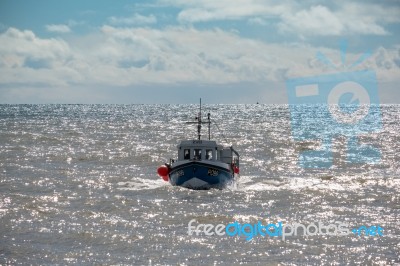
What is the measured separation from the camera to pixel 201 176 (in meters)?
34.7

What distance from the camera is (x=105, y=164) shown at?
160ft

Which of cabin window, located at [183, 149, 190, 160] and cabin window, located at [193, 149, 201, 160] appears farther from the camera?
cabin window, located at [183, 149, 190, 160]

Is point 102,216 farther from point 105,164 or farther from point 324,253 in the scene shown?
point 105,164

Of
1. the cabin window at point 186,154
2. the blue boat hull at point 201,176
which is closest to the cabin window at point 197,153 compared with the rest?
the cabin window at point 186,154

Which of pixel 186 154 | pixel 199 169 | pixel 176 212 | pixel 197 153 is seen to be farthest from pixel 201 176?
pixel 176 212

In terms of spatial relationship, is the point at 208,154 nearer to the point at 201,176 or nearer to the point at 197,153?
the point at 197,153

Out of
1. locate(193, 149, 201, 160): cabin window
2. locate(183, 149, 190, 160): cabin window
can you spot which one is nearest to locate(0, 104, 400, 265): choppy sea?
locate(183, 149, 190, 160): cabin window

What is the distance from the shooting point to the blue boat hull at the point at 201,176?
34719mm

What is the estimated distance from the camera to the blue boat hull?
114 feet

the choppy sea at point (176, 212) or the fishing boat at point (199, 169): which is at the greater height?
the fishing boat at point (199, 169)

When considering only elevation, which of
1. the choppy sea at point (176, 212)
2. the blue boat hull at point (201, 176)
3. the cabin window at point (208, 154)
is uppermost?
the cabin window at point (208, 154)

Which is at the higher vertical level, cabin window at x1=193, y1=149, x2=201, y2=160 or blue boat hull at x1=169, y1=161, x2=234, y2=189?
cabin window at x1=193, y1=149, x2=201, y2=160

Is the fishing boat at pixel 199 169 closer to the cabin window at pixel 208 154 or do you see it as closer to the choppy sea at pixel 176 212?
the cabin window at pixel 208 154

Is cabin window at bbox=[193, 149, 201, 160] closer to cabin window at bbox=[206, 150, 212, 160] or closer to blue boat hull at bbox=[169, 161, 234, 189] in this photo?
cabin window at bbox=[206, 150, 212, 160]
